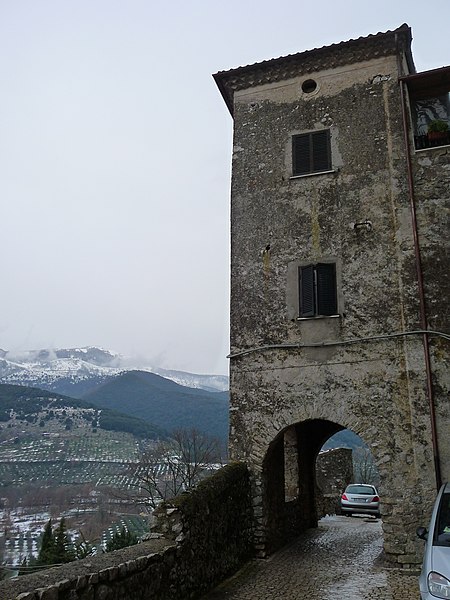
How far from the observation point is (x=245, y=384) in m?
12.5

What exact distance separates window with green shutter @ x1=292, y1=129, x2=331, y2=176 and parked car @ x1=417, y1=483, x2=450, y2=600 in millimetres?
8857

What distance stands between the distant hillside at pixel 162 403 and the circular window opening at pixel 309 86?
94394mm

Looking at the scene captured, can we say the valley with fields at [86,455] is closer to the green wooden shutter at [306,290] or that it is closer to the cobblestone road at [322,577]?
the cobblestone road at [322,577]

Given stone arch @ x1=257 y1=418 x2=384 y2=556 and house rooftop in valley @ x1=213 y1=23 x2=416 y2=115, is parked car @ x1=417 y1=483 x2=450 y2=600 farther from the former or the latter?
house rooftop in valley @ x1=213 y1=23 x2=416 y2=115

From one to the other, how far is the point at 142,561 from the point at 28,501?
7228 centimetres

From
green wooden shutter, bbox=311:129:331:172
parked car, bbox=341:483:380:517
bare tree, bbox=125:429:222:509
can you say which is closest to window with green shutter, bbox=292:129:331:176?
green wooden shutter, bbox=311:129:331:172

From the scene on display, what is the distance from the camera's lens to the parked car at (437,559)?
5.92 m

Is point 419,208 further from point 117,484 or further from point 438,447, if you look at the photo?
point 117,484

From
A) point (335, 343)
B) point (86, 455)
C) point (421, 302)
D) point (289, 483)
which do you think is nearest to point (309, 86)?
point (421, 302)

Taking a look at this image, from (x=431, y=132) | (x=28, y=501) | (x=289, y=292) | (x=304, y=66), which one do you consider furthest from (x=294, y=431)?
(x=28, y=501)

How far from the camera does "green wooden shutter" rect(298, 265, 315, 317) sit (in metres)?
12.4

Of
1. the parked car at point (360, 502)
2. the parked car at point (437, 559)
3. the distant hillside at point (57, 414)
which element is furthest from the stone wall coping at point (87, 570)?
the distant hillside at point (57, 414)

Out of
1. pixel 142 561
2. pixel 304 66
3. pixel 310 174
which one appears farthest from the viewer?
pixel 304 66

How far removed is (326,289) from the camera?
1241cm
